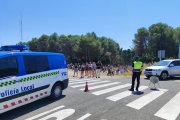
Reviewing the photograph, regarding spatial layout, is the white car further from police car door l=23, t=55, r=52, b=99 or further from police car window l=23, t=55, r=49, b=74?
police car window l=23, t=55, r=49, b=74

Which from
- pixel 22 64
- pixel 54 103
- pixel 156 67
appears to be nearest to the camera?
pixel 22 64

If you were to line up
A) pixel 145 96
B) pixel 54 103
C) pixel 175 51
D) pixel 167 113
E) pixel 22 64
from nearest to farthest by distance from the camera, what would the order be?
1. pixel 167 113
2. pixel 22 64
3. pixel 54 103
4. pixel 145 96
5. pixel 175 51

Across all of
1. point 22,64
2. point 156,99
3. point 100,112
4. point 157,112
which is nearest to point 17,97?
point 22,64

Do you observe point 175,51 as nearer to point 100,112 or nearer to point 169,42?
point 169,42

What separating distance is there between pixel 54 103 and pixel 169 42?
227 ft

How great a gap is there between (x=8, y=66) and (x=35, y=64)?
4.70 ft

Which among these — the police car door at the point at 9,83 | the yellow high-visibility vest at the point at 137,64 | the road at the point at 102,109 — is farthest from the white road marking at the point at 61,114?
the yellow high-visibility vest at the point at 137,64

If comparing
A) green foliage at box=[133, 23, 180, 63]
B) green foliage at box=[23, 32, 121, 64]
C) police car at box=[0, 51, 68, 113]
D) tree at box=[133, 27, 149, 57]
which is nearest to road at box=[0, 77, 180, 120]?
police car at box=[0, 51, 68, 113]

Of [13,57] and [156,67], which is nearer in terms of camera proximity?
[13,57]

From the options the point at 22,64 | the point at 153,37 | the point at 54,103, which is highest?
the point at 153,37

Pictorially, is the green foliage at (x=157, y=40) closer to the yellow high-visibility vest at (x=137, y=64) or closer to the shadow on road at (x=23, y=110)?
the yellow high-visibility vest at (x=137, y=64)

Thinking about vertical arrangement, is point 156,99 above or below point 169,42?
below

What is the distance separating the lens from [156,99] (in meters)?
10.9

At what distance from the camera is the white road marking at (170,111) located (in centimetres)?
797
